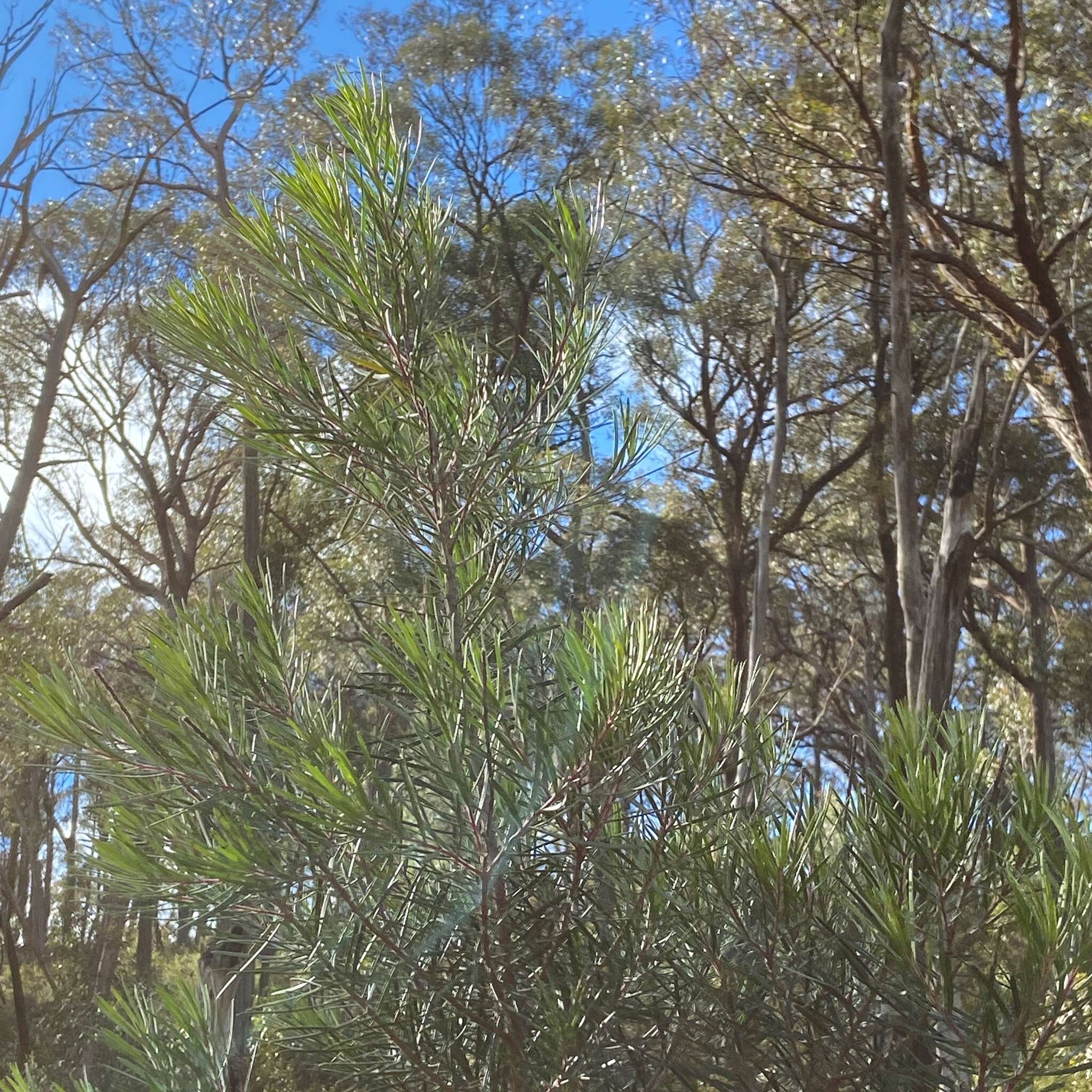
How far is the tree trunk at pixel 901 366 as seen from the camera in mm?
2609

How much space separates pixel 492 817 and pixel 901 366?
200 cm

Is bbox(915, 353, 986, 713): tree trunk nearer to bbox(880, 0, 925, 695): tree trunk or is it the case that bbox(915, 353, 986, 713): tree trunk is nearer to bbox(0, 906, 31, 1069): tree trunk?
bbox(880, 0, 925, 695): tree trunk

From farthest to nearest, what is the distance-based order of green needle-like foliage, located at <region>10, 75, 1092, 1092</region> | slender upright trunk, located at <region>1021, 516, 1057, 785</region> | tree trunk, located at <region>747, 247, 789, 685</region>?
slender upright trunk, located at <region>1021, 516, 1057, 785</region> < tree trunk, located at <region>747, 247, 789, 685</region> < green needle-like foliage, located at <region>10, 75, 1092, 1092</region>

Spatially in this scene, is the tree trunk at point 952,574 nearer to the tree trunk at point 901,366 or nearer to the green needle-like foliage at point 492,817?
the tree trunk at point 901,366

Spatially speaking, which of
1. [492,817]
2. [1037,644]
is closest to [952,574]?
[492,817]

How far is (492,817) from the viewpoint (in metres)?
0.93

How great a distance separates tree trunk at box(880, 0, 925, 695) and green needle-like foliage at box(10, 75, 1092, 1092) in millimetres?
1608

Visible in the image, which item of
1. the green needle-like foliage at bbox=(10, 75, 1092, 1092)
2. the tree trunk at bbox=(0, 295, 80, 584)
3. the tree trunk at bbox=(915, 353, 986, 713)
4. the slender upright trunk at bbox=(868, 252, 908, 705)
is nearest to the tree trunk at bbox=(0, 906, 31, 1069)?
the tree trunk at bbox=(0, 295, 80, 584)

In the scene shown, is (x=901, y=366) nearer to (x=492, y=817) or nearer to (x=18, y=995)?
(x=492, y=817)

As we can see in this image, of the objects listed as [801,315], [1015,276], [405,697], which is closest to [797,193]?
[1015,276]

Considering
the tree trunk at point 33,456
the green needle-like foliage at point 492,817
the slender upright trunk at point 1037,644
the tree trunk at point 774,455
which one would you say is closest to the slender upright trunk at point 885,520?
the tree trunk at point 774,455

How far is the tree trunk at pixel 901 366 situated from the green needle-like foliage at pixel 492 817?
161 cm

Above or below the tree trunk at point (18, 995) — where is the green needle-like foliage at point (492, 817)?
above

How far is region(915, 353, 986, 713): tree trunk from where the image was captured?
9.55 feet
